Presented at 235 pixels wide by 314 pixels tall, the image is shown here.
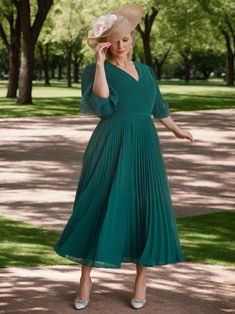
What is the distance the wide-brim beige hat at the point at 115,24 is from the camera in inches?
194

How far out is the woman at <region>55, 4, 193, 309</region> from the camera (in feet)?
→ 16.0

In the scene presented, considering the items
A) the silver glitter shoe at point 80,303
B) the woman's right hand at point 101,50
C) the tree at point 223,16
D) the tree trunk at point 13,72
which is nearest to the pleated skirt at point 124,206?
the silver glitter shoe at point 80,303

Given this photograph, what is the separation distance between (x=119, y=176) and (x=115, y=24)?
973 mm

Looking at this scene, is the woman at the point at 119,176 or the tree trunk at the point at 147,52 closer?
the woman at the point at 119,176

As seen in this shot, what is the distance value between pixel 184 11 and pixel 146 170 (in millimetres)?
41704

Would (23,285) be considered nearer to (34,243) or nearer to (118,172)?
(118,172)

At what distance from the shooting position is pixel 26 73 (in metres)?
30.4

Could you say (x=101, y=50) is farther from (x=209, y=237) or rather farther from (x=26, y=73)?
(x=26, y=73)

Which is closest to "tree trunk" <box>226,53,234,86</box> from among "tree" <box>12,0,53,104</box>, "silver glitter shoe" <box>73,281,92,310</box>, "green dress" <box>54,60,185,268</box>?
"tree" <box>12,0,53,104</box>

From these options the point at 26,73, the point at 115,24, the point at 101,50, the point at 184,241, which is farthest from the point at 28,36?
the point at 101,50

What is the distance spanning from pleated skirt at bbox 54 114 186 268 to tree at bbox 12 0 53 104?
25449 mm

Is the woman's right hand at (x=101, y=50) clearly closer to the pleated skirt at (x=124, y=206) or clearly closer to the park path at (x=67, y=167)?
the pleated skirt at (x=124, y=206)

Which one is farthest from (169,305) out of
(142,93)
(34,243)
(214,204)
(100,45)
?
(214,204)

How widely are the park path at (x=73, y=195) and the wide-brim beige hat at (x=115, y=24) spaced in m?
1.74
